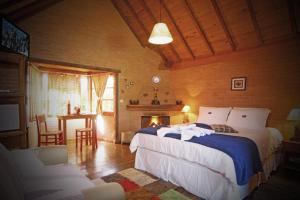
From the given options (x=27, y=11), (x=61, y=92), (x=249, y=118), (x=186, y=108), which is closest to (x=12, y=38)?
(x=27, y=11)

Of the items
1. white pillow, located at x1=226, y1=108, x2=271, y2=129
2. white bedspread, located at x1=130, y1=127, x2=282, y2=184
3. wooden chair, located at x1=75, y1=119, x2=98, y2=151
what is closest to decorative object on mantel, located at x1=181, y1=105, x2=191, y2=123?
white pillow, located at x1=226, y1=108, x2=271, y2=129

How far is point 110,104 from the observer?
5578 mm

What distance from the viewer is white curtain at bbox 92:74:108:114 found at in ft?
18.4

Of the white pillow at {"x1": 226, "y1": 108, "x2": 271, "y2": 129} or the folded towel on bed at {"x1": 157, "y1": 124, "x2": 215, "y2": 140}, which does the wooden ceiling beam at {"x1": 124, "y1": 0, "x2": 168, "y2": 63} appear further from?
the folded towel on bed at {"x1": 157, "y1": 124, "x2": 215, "y2": 140}

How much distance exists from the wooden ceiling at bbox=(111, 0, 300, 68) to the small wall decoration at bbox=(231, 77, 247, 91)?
26.7 inches

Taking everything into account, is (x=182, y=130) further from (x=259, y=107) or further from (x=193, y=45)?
(x=193, y=45)

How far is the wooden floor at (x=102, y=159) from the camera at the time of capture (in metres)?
3.33

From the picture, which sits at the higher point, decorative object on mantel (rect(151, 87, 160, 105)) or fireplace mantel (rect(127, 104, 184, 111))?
decorative object on mantel (rect(151, 87, 160, 105))

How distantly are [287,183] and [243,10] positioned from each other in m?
3.04

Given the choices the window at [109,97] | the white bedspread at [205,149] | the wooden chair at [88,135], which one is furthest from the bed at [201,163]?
the window at [109,97]

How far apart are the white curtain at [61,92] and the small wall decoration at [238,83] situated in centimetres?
438

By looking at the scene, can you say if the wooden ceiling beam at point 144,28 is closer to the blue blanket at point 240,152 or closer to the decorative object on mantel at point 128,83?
the decorative object on mantel at point 128,83

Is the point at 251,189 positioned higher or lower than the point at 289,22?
lower

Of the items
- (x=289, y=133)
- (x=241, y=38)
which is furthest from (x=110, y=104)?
(x=289, y=133)
